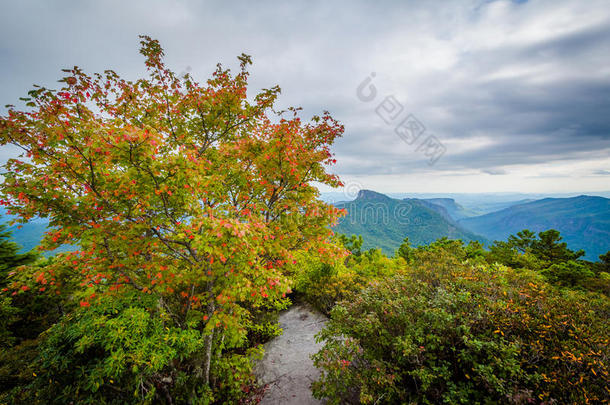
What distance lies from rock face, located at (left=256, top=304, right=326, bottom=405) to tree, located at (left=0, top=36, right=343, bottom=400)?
1.95m

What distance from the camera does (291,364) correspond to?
7426 millimetres

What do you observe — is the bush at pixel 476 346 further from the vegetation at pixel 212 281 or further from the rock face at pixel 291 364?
the rock face at pixel 291 364

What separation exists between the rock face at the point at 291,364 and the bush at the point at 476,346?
5.49 ft

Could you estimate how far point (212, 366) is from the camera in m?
6.73

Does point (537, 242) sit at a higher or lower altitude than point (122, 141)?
lower

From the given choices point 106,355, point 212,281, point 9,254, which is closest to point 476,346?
point 212,281

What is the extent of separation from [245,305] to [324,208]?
666 centimetres

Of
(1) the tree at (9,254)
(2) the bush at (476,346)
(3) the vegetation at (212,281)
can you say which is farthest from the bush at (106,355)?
(1) the tree at (9,254)

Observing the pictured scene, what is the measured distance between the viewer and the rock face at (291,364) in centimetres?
633

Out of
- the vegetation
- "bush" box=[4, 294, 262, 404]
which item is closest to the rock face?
the vegetation

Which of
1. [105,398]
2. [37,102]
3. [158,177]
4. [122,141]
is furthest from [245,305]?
[37,102]

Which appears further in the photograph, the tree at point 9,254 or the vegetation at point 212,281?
the tree at point 9,254

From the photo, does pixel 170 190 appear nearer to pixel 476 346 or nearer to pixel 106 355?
pixel 106 355

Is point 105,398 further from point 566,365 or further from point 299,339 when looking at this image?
point 566,365
